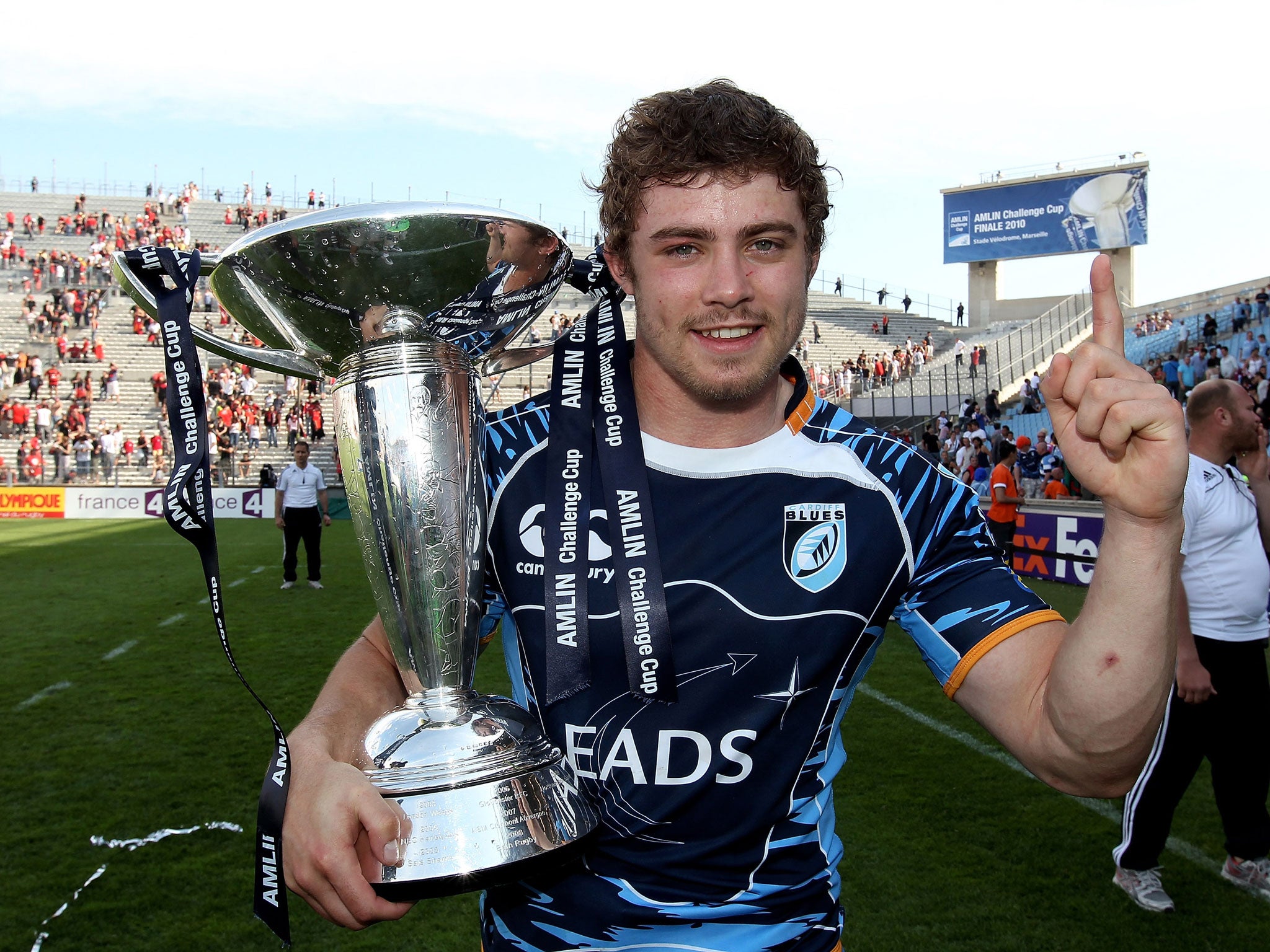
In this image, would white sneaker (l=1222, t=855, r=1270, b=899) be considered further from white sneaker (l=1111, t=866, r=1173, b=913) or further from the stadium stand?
the stadium stand

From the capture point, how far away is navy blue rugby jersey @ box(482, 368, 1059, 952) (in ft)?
5.11

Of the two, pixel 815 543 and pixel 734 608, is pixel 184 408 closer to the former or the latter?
pixel 734 608

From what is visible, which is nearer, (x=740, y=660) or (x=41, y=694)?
(x=740, y=660)

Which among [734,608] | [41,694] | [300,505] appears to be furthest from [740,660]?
[300,505]

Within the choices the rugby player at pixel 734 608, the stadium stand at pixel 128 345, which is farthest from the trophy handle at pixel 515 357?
the stadium stand at pixel 128 345

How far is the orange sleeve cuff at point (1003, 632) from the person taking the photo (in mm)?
1549

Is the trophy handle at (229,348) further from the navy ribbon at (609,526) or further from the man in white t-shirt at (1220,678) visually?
the man in white t-shirt at (1220,678)

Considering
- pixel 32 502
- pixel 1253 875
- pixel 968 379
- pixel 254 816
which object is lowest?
pixel 1253 875

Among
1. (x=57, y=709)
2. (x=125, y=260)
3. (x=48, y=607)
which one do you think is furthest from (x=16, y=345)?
(x=125, y=260)

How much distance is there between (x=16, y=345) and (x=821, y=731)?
3613 centimetres

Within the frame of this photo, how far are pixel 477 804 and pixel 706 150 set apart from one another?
3.33ft

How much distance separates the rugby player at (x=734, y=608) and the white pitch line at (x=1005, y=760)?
259 cm

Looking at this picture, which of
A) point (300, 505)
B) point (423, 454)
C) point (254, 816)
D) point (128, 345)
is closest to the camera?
point (423, 454)

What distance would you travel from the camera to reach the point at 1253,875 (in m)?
4.31
